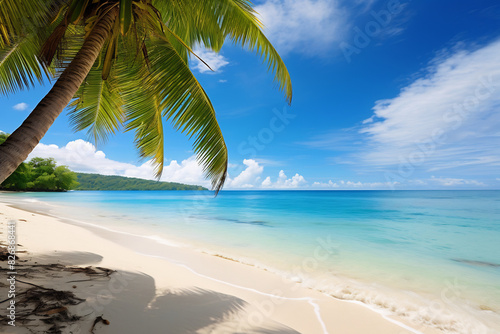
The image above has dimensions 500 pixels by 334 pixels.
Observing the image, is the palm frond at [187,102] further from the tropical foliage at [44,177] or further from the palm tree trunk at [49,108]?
the tropical foliage at [44,177]

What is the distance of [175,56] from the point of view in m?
3.69

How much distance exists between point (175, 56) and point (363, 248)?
27.7ft

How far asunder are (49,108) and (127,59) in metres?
2.22

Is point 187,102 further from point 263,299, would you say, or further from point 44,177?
point 44,177

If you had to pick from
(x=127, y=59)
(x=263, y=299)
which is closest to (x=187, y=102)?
(x=127, y=59)

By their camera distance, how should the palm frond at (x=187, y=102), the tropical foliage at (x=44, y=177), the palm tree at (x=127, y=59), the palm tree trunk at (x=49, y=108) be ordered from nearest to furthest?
the palm tree trunk at (x=49, y=108)
the palm tree at (x=127, y=59)
the palm frond at (x=187, y=102)
the tropical foliage at (x=44, y=177)

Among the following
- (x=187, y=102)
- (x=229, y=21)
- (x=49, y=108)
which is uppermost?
→ (x=229, y=21)

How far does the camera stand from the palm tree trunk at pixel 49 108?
1.89 m

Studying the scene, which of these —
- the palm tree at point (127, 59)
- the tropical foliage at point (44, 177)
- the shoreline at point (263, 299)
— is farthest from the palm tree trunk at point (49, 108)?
the tropical foliage at point (44, 177)

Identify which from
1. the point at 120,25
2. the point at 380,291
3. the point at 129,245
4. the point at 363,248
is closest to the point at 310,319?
the point at 380,291

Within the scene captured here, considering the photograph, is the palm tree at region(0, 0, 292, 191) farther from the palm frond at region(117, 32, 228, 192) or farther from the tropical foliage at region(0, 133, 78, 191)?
the tropical foliage at region(0, 133, 78, 191)

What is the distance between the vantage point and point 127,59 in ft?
13.5

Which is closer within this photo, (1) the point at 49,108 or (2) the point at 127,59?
(1) the point at 49,108

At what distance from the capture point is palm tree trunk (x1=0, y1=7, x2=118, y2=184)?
189 centimetres
